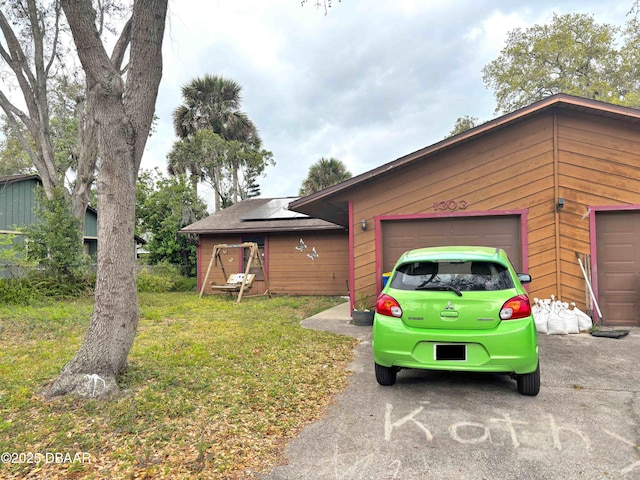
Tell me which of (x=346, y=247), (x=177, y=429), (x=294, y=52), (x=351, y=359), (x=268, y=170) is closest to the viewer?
(x=177, y=429)

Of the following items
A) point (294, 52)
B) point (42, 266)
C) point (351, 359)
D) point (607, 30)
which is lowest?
point (351, 359)

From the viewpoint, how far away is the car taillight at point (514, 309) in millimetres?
3244

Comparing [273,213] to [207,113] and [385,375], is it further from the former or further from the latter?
[207,113]

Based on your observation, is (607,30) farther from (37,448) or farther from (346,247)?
(37,448)

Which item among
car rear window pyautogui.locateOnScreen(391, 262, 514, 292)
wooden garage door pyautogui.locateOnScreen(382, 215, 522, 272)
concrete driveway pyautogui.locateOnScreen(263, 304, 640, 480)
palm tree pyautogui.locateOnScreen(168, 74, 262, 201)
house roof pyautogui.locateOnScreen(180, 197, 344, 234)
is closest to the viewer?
concrete driveway pyautogui.locateOnScreen(263, 304, 640, 480)

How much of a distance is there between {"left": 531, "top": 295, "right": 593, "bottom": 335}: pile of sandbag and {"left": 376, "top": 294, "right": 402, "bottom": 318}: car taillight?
11.8 ft

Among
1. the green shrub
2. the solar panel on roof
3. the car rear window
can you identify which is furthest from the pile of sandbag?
the green shrub

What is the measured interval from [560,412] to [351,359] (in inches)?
94.8

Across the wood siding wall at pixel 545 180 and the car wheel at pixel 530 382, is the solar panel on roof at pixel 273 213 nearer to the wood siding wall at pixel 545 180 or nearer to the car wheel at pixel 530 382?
the wood siding wall at pixel 545 180

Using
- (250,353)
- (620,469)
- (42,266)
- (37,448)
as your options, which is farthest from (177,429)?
(42,266)

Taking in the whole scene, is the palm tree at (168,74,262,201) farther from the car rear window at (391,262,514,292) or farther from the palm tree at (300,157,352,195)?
the car rear window at (391,262,514,292)

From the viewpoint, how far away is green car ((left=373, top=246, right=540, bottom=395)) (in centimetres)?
321

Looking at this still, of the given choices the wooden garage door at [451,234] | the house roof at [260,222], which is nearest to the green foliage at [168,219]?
the house roof at [260,222]

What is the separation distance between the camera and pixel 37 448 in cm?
253
